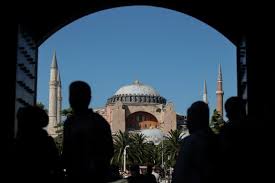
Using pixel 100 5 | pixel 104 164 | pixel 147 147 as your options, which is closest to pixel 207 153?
pixel 104 164

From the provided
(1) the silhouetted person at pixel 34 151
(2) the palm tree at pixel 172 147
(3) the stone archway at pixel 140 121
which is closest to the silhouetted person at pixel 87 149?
(1) the silhouetted person at pixel 34 151

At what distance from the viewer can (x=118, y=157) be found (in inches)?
3708

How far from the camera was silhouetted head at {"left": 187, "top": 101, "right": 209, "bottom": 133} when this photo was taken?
Answer: 584 centimetres

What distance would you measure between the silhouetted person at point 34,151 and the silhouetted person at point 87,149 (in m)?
0.12

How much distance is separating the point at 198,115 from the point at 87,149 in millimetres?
1009

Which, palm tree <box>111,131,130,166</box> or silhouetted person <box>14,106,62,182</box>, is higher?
palm tree <box>111,131,130,166</box>

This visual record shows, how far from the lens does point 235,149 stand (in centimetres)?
597

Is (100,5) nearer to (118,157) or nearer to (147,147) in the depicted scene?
(118,157)

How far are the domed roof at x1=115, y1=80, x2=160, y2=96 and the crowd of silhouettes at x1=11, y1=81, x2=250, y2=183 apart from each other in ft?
476

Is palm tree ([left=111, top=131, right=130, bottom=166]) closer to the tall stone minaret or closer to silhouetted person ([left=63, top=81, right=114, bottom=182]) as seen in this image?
the tall stone minaret

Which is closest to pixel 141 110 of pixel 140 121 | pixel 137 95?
pixel 140 121

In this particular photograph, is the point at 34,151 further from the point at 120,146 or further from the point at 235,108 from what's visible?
the point at 120,146

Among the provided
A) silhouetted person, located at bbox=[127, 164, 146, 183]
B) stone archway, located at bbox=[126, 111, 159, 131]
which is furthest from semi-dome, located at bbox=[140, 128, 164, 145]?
silhouetted person, located at bbox=[127, 164, 146, 183]

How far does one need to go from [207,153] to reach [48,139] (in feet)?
4.23
